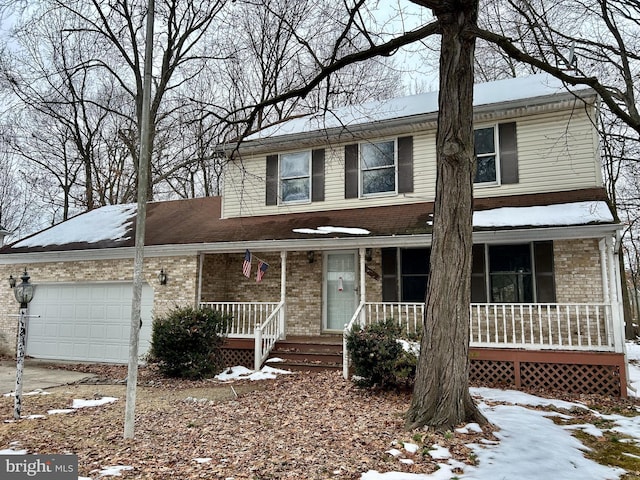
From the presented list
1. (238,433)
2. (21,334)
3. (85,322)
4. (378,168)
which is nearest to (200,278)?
(85,322)

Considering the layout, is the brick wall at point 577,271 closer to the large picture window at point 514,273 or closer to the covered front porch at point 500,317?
the covered front porch at point 500,317

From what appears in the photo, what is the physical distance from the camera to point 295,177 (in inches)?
485

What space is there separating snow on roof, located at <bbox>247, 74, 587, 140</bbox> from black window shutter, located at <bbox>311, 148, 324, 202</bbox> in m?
0.77

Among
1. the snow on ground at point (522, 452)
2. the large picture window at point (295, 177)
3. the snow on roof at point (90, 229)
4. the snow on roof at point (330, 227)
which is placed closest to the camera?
the snow on ground at point (522, 452)

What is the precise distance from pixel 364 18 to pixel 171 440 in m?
7.67

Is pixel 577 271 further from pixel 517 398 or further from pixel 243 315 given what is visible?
pixel 243 315

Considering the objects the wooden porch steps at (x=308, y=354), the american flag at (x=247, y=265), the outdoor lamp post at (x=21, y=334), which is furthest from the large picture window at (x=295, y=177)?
the outdoor lamp post at (x=21, y=334)

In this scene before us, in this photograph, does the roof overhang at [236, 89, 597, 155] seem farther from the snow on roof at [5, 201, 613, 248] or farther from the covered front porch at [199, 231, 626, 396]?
the covered front porch at [199, 231, 626, 396]

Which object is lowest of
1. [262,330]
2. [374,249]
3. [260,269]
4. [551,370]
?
[551,370]

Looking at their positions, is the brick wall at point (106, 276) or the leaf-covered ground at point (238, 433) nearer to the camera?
A: the leaf-covered ground at point (238, 433)

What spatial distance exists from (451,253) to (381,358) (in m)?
2.60

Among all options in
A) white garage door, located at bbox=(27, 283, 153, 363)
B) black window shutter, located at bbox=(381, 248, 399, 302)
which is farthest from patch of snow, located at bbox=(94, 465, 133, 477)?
white garage door, located at bbox=(27, 283, 153, 363)

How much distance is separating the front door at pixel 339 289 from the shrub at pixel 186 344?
305cm

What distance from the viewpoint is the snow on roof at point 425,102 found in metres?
10.5
